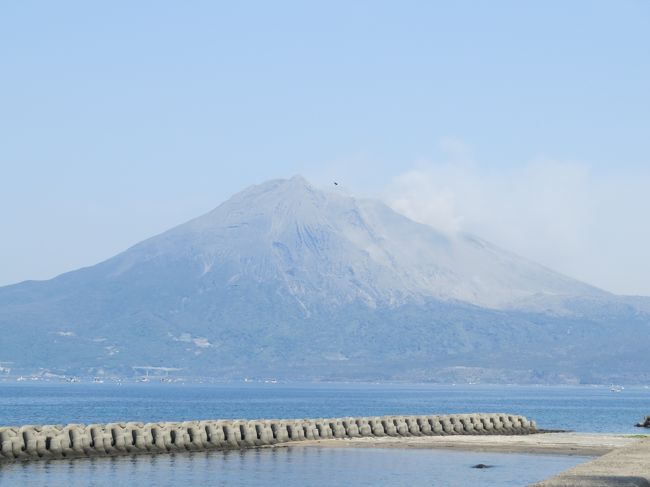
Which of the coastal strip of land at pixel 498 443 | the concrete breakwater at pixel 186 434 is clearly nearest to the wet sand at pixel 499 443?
the coastal strip of land at pixel 498 443

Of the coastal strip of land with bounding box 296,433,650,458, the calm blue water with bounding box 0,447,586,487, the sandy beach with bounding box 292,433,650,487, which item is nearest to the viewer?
the sandy beach with bounding box 292,433,650,487

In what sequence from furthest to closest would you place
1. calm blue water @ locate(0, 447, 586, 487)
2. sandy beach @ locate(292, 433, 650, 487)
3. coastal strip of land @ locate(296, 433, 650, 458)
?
1. coastal strip of land @ locate(296, 433, 650, 458)
2. calm blue water @ locate(0, 447, 586, 487)
3. sandy beach @ locate(292, 433, 650, 487)

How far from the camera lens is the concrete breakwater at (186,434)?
4769cm

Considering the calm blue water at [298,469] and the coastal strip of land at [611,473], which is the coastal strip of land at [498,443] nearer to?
the calm blue water at [298,469]

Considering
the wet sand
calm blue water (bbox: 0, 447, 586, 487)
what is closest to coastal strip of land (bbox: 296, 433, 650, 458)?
the wet sand

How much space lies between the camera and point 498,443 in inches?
2243

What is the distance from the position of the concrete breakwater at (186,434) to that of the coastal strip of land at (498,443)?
122 centimetres

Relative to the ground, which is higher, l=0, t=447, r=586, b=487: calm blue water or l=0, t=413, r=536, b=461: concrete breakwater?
l=0, t=413, r=536, b=461: concrete breakwater

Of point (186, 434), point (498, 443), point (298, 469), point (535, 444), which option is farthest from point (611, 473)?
point (535, 444)

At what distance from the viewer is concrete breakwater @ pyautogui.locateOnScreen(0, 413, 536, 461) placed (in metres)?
47.7

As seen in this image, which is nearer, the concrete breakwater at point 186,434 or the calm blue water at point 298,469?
the calm blue water at point 298,469

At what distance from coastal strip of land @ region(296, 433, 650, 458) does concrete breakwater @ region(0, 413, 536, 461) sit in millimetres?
1219

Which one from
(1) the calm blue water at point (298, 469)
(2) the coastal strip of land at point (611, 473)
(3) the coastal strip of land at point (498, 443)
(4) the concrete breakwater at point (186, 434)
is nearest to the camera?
(2) the coastal strip of land at point (611, 473)

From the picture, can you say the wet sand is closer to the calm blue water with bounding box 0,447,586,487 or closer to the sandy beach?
the sandy beach
